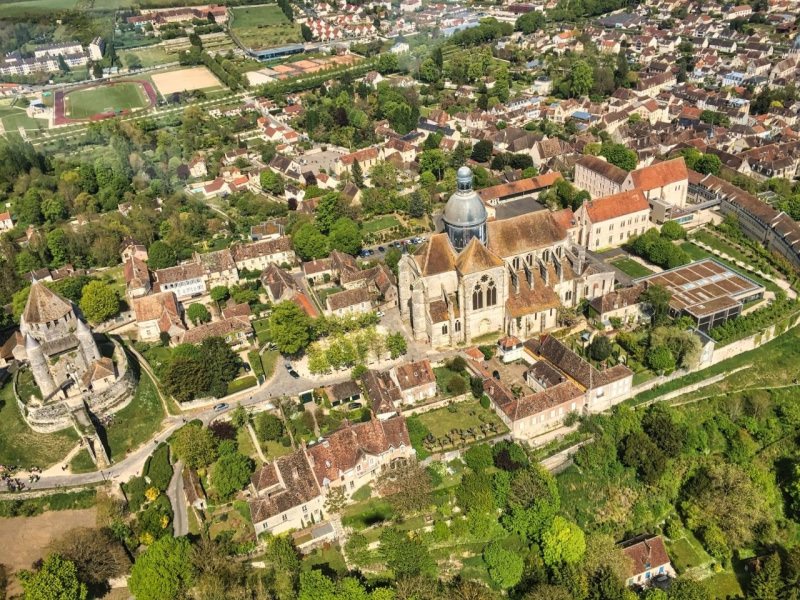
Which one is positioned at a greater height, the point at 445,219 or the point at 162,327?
the point at 445,219

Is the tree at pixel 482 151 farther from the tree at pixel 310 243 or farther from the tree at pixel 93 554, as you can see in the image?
the tree at pixel 93 554

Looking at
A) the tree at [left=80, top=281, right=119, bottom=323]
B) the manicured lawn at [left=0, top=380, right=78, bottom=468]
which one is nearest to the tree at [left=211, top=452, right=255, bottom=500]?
the manicured lawn at [left=0, top=380, right=78, bottom=468]

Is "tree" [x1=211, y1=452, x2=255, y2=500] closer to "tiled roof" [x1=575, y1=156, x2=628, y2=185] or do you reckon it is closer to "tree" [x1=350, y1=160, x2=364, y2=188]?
"tree" [x1=350, y1=160, x2=364, y2=188]

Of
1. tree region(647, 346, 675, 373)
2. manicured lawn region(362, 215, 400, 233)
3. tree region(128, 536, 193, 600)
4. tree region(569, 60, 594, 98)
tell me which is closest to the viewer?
tree region(128, 536, 193, 600)

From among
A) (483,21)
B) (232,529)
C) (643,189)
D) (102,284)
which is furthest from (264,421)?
(483,21)

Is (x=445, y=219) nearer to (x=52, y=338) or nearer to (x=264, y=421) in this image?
(x=264, y=421)

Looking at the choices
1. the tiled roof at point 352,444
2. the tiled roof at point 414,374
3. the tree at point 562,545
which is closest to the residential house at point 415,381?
the tiled roof at point 414,374
